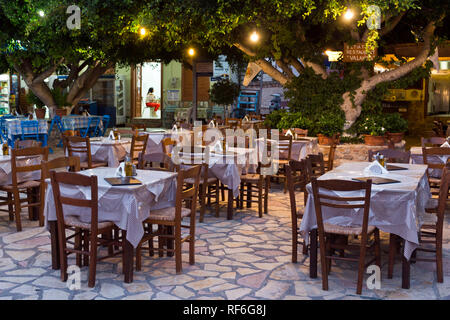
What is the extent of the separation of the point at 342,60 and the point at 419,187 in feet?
28.6

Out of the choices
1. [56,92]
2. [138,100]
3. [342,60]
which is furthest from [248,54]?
[138,100]

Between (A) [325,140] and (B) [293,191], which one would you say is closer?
(B) [293,191]

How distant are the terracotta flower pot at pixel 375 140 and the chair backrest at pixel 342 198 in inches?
311

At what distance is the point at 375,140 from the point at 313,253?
795 cm

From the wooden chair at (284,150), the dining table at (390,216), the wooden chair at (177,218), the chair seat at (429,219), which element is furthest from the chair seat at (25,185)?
the chair seat at (429,219)

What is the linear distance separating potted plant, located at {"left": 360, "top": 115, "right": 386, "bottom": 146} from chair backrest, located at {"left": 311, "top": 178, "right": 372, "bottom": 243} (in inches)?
311

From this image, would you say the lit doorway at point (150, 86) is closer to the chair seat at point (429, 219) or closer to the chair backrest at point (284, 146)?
the chair backrest at point (284, 146)

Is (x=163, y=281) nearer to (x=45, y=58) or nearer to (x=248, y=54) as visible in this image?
(x=248, y=54)

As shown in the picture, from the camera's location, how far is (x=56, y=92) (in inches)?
653

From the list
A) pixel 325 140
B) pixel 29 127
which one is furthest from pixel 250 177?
pixel 29 127

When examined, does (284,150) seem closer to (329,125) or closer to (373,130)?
(329,125)

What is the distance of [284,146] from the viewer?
9344 millimetres

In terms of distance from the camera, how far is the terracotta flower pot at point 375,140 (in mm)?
12062
